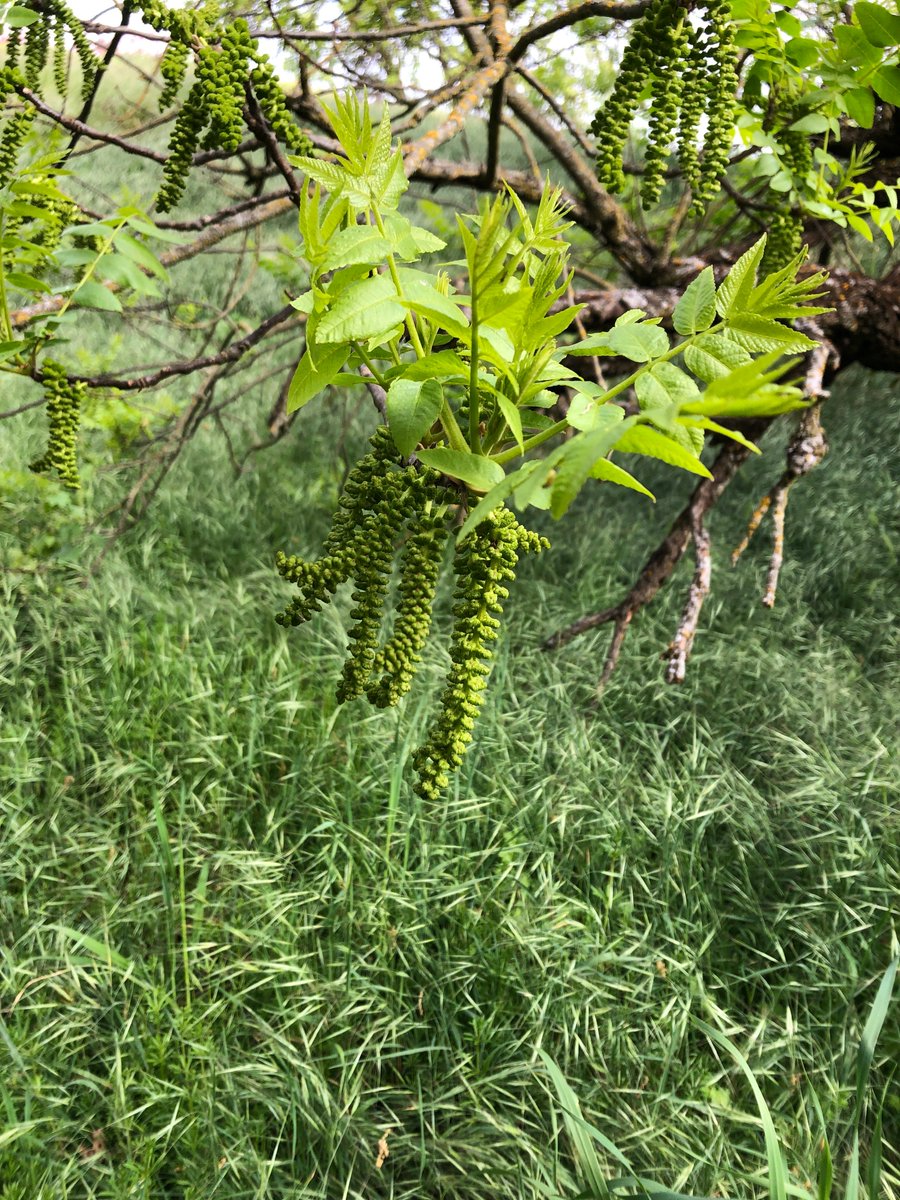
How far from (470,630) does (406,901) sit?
1.73 metres

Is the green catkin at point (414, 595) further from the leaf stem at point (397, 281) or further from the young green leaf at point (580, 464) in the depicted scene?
the young green leaf at point (580, 464)

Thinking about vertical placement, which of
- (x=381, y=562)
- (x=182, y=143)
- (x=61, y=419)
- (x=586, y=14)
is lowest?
(x=61, y=419)

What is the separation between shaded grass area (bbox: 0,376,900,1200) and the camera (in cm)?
202

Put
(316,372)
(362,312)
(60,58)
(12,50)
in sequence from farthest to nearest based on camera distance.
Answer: (60,58)
(12,50)
(316,372)
(362,312)

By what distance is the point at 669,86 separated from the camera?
4.14 feet

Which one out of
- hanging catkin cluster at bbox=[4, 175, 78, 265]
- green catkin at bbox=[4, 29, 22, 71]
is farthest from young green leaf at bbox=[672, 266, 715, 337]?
green catkin at bbox=[4, 29, 22, 71]

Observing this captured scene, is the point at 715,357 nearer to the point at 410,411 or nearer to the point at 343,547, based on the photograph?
the point at 410,411

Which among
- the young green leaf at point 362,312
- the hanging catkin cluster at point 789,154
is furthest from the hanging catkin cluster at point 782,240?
the young green leaf at point 362,312

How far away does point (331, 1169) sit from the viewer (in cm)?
200

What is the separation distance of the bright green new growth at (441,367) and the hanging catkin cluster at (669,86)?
545 mm

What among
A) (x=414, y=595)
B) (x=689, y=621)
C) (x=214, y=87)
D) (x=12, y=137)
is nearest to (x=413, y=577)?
(x=414, y=595)

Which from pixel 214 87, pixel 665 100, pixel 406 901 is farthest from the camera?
pixel 406 901

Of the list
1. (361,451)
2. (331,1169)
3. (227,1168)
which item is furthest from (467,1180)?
(361,451)

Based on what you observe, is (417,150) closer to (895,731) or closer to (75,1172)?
(75,1172)
